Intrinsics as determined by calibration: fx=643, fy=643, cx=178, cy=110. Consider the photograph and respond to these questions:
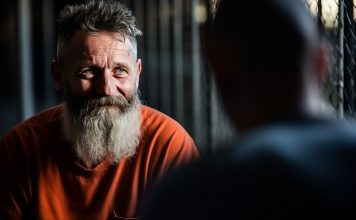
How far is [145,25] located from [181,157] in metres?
4.33

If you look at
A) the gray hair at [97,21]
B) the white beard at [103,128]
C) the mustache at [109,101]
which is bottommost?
the white beard at [103,128]

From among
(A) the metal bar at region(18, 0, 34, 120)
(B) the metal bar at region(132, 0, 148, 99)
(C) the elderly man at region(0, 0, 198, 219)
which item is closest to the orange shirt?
(C) the elderly man at region(0, 0, 198, 219)

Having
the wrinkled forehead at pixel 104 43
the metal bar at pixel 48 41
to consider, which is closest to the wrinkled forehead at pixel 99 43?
the wrinkled forehead at pixel 104 43

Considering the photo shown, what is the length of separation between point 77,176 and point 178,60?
3866 millimetres

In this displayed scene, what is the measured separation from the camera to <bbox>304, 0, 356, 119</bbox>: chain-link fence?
2621 mm

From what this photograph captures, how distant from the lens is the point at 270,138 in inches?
48.8

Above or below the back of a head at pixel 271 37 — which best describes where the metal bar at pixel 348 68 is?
below

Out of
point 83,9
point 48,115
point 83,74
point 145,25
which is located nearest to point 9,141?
point 48,115

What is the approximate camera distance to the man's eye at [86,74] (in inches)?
112

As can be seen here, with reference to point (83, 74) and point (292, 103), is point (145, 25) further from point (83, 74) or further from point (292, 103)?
point (292, 103)

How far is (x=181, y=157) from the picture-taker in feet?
8.79

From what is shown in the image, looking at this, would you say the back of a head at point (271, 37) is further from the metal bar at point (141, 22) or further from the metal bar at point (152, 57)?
the metal bar at point (152, 57)

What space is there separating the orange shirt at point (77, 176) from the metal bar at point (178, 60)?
135 inches

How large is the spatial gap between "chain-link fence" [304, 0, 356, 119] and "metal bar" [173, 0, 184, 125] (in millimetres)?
3330
